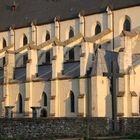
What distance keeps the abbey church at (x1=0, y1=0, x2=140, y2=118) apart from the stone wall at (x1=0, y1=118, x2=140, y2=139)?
10.5m

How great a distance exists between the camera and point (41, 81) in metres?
57.3

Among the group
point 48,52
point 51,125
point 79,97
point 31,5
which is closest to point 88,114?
point 79,97

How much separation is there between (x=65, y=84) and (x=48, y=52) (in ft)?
31.2

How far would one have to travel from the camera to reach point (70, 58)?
199ft

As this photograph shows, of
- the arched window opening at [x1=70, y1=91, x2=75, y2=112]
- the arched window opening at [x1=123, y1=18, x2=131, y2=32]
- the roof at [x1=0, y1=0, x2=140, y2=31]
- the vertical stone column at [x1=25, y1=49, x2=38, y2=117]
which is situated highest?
the roof at [x1=0, y1=0, x2=140, y2=31]

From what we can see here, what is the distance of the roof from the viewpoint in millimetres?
59625

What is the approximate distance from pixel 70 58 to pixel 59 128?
26.7 m

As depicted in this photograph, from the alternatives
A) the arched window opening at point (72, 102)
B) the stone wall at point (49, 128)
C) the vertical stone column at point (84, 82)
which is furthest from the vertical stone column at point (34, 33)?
the stone wall at point (49, 128)

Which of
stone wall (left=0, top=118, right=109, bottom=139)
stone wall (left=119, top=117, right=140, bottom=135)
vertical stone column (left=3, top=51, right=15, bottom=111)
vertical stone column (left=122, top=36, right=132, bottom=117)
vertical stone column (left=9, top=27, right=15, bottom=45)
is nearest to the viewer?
stone wall (left=0, top=118, right=109, bottom=139)

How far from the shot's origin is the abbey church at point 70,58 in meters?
51.2

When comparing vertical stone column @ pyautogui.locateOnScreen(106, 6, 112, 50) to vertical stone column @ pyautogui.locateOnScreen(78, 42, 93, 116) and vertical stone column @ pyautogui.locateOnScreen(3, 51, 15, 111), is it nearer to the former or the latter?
vertical stone column @ pyautogui.locateOnScreen(78, 42, 93, 116)

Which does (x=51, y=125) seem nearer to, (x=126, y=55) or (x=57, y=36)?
(x=126, y=55)

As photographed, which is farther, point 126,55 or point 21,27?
point 21,27

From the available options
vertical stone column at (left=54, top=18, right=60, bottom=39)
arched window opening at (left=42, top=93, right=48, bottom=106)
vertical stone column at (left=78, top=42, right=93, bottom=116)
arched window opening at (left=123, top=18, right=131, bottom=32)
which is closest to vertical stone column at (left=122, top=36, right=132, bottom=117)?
vertical stone column at (left=78, top=42, right=93, bottom=116)
